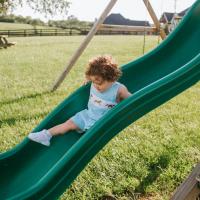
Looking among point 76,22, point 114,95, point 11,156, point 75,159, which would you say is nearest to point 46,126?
point 11,156

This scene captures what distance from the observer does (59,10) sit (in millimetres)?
41406

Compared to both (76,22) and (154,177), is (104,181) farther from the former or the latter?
(76,22)

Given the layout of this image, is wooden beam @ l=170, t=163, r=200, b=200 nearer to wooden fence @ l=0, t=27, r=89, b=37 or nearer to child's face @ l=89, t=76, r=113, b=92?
child's face @ l=89, t=76, r=113, b=92

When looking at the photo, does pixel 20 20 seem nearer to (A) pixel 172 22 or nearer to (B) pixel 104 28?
(A) pixel 172 22

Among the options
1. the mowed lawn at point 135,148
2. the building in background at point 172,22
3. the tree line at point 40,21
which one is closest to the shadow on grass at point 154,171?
the mowed lawn at point 135,148

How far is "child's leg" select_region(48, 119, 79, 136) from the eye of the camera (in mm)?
3389

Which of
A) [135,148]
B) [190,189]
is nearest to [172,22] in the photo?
[135,148]

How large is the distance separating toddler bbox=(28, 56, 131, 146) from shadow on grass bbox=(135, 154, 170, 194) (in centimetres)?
67

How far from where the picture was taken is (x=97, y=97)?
3525 millimetres

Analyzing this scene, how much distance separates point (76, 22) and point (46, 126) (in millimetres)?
76043

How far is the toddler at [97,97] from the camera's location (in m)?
3.38

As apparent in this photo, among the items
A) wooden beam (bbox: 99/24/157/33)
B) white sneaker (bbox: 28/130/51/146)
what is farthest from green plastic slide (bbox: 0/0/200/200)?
wooden beam (bbox: 99/24/157/33)

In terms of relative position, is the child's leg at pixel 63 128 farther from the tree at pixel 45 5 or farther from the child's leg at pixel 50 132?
the tree at pixel 45 5

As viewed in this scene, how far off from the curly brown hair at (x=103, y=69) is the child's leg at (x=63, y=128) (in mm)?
459
